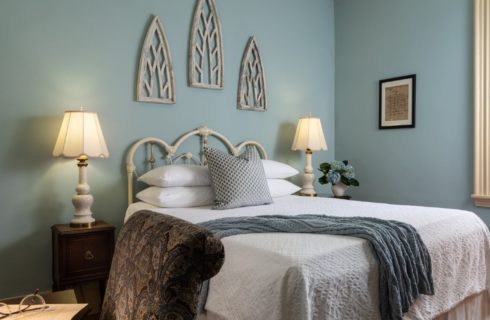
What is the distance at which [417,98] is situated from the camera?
355 cm

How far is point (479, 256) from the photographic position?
2.18m

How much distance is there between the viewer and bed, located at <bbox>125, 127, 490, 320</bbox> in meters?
1.38

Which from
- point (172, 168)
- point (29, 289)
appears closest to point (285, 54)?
point (172, 168)

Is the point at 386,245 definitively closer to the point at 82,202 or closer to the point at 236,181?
the point at 236,181

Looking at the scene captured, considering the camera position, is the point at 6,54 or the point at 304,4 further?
the point at 304,4

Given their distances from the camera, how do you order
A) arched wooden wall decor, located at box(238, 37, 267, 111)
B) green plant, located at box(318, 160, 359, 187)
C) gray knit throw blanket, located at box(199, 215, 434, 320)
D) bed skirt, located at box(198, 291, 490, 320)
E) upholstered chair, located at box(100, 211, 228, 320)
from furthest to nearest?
green plant, located at box(318, 160, 359, 187) < arched wooden wall decor, located at box(238, 37, 267, 111) < bed skirt, located at box(198, 291, 490, 320) < gray knit throw blanket, located at box(199, 215, 434, 320) < upholstered chair, located at box(100, 211, 228, 320)

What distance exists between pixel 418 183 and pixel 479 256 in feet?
4.70

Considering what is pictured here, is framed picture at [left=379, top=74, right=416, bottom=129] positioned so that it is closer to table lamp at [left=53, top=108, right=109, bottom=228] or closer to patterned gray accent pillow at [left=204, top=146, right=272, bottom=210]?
patterned gray accent pillow at [left=204, top=146, right=272, bottom=210]

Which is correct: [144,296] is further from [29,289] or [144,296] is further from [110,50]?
[110,50]

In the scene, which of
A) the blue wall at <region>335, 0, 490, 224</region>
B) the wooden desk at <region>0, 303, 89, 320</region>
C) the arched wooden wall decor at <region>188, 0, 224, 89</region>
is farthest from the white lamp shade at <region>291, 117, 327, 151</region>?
the wooden desk at <region>0, 303, 89, 320</region>

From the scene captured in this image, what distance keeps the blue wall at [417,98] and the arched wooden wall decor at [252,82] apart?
1.08m

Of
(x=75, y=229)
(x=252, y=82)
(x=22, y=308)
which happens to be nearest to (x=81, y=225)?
(x=75, y=229)

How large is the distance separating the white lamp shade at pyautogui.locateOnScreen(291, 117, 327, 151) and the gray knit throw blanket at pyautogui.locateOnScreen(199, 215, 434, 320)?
5.31 feet

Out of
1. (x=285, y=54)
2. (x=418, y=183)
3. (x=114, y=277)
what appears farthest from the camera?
(x=285, y=54)
